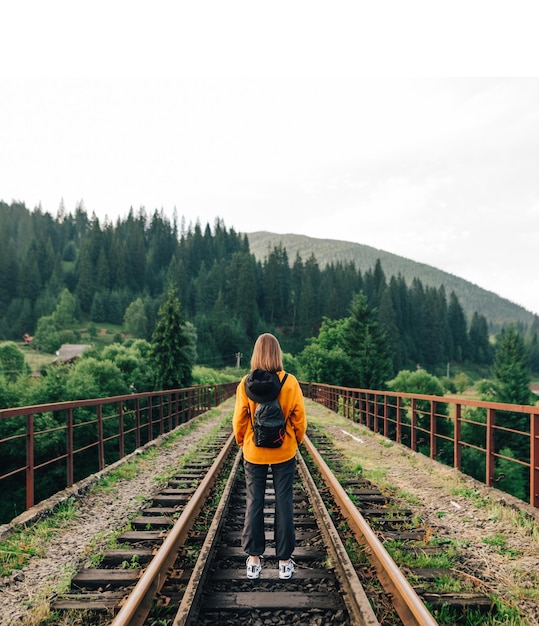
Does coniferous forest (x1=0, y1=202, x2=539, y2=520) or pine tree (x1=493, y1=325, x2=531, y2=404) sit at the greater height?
coniferous forest (x1=0, y1=202, x2=539, y2=520)

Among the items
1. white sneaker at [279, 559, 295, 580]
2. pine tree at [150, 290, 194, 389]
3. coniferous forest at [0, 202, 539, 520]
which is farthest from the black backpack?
coniferous forest at [0, 202, 539, 520]

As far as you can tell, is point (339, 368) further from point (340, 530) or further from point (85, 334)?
point (85, 334)

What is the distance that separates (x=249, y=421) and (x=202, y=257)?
14517 cm

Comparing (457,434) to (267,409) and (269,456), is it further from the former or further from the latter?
(267,409)

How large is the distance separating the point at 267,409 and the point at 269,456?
0.43 m

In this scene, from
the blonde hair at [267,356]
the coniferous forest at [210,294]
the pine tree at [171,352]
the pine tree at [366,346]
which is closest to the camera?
the blonde hair at [267,356]

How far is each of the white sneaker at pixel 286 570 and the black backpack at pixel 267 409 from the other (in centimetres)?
96

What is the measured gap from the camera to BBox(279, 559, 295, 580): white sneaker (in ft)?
12.2

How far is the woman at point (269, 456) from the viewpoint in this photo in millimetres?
3760

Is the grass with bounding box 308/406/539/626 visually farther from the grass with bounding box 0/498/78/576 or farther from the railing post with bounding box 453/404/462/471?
the grass with bounding box 0/498/78/576

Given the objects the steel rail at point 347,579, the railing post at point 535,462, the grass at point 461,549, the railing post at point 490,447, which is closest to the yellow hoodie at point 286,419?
the steel rail at point 347,579

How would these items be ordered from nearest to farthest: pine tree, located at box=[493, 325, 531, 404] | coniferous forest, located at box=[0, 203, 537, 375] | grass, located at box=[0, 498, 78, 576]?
grass, located at box=[0, 498, 78, 576]
pine tree, located at box=[493, 325, 531, 404]
coniferous forest, located at box=[0, 203, 537, 375]

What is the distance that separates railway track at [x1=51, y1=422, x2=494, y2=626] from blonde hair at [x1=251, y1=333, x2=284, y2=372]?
1624 mm

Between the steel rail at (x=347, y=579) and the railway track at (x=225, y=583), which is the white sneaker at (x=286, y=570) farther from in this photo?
the steel rail at (x=347, y=579)
